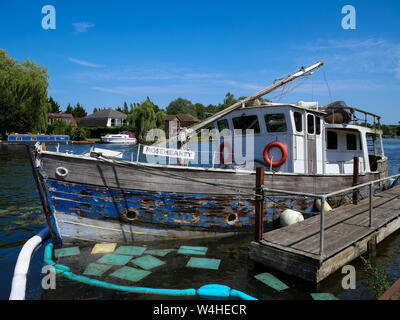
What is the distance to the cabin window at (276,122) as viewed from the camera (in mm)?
9656

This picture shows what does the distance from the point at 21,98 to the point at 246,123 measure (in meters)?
43.4

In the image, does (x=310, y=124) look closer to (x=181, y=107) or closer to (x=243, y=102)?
(x=243, y=102)

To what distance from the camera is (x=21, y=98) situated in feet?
139

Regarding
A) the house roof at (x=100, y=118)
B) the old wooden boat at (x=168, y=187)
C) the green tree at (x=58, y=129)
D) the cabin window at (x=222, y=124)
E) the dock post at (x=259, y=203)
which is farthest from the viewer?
the house roof at (x=100, y=118)

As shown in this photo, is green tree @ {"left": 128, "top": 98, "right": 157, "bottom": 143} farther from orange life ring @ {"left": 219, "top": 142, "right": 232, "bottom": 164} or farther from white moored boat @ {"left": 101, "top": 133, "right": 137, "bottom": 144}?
orange life ring @ {"left": 219, "top": 142, "right": 232, "bottom": 164}

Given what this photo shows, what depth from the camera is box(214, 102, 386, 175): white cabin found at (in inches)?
378

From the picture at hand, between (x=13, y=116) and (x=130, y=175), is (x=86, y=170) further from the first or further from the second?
(x=13, y=116)

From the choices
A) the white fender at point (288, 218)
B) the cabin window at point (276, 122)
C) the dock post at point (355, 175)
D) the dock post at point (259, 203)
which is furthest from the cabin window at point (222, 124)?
the dock post at point (355, 175)

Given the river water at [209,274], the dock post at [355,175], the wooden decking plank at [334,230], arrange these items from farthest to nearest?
the dock post at [355,175], the wooden decking plank at [334,230], the river water at [209,274]

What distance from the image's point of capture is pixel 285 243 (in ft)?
21.4

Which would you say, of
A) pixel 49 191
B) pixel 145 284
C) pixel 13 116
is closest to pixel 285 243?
pixel 145 284

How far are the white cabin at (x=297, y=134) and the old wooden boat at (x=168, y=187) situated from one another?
0.11 ft

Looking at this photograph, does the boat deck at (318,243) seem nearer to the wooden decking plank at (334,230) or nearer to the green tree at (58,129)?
the wooden decking plank at (334,230)

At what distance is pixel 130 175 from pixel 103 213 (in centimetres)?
119
